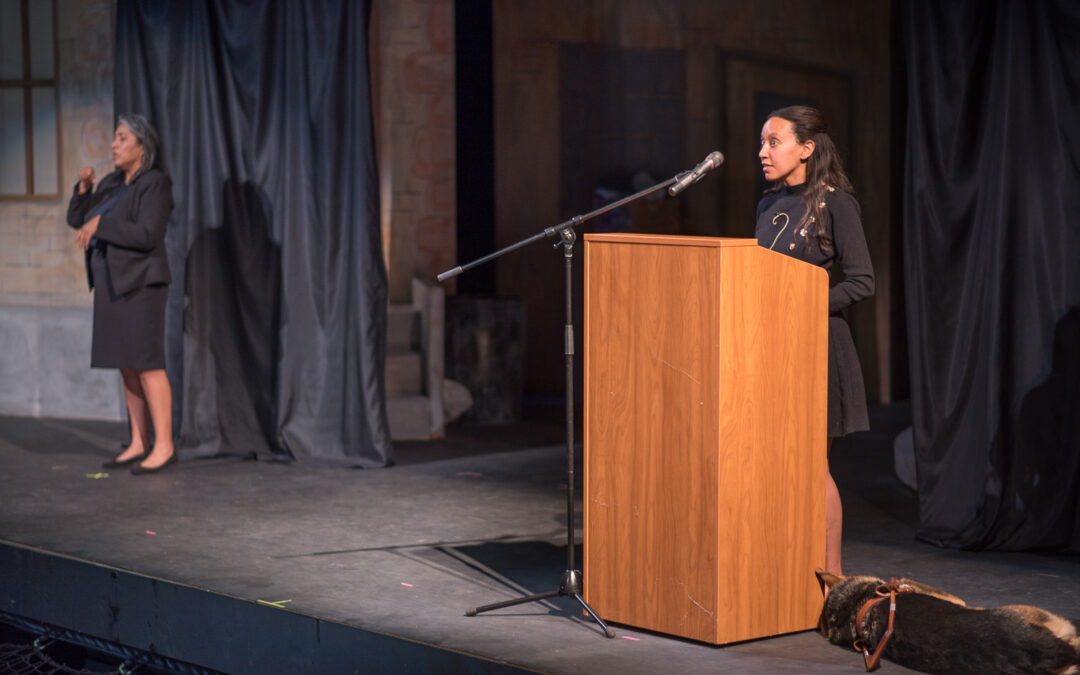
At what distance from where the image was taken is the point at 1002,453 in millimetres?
4430

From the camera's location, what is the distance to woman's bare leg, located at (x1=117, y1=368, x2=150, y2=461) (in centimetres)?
570

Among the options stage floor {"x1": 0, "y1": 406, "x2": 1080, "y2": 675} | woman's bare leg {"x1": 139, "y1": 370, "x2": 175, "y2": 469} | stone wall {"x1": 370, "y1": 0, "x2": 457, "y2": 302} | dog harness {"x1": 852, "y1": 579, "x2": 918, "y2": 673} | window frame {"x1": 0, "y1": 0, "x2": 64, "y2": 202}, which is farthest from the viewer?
window frame {"x1": 0, "y1": 0, "x2": 64, "y2": 202}

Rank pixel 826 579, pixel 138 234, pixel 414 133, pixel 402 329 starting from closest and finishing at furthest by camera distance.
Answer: pixel 826 579, pixel 138 234, pixel 402 329, pixel 414 133

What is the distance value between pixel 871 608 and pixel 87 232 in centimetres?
367

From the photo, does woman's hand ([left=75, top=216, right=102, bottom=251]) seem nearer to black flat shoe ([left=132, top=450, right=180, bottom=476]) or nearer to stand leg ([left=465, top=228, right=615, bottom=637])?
black flat shoe ([left=132, top=450, right=180, bottom=476])

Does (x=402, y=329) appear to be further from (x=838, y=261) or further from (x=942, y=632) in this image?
(x=942, y=632)

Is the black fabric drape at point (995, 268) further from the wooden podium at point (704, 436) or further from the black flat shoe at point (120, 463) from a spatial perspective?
the black flat shoe at point (120, 463)

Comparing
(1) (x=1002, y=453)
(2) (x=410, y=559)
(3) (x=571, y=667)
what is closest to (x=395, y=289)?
(2) (x=410, y=559)

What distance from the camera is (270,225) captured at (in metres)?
6.17

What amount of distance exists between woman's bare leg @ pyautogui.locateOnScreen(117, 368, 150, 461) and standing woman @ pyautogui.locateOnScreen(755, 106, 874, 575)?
10.4 ft

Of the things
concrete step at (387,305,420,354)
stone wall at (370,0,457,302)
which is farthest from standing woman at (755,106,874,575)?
stone wall at (370,0,457,302)

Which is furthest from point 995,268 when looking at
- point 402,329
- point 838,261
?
point 402,329

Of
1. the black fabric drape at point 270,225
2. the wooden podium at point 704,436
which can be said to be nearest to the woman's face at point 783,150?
the wooden podium at point 704,436

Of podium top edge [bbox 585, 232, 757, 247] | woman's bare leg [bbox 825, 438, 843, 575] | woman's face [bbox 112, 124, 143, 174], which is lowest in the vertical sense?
woman's bare leg [bbox 825, 438, 843, 575]
